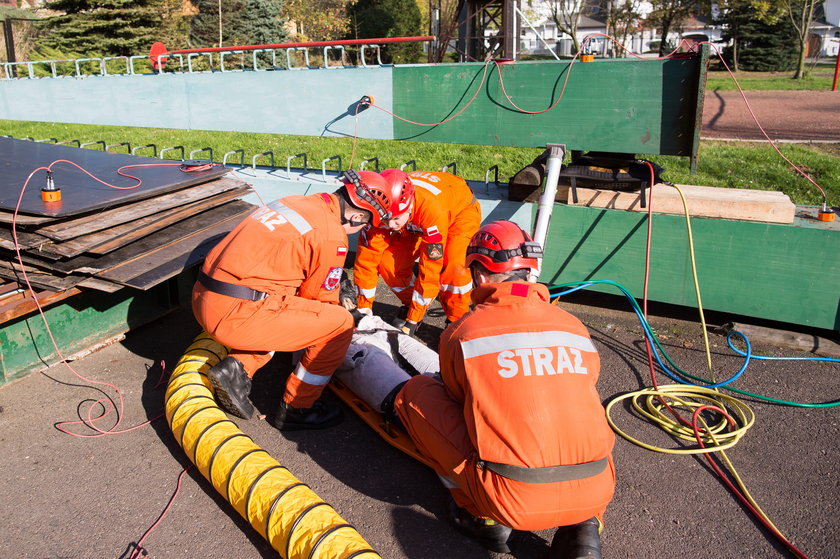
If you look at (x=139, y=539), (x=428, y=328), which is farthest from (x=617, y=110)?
(x=139, y=539)

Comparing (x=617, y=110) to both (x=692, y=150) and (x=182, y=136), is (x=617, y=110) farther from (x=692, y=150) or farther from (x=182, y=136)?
(x=182, y=136)

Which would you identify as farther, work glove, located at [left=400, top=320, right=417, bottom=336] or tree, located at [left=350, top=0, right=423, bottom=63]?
tree, located at [left=350, top=0, right=423, bottom=63]

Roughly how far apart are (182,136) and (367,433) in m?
11.5

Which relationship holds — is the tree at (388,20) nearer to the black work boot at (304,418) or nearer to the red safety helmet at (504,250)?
the black work boot at (304,418)

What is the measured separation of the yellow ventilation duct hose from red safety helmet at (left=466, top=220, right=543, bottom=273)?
4.53ft

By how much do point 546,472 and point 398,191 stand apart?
232 centimetres

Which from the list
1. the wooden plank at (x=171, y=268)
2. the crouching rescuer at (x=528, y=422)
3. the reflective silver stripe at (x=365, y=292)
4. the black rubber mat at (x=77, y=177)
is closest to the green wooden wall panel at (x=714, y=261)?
the reflective silver stripe at (x=365, y=292)

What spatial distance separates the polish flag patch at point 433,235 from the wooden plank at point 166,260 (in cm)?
169

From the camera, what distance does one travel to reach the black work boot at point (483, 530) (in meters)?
3.06

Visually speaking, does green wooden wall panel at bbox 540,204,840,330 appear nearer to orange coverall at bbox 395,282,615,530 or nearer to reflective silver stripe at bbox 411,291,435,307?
reflective silver stripe at bbox 411,291,435,307

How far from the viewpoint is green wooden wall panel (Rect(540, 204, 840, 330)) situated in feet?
16.2

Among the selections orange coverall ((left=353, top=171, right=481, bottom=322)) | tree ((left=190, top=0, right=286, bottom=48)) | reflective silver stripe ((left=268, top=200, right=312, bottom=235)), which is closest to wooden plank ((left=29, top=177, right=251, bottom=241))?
orange coverall ((left=353, top=171, right=481, bottom=322))

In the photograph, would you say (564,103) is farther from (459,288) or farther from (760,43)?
(760,43)

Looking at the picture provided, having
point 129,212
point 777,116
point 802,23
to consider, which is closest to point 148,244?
point 129,212
